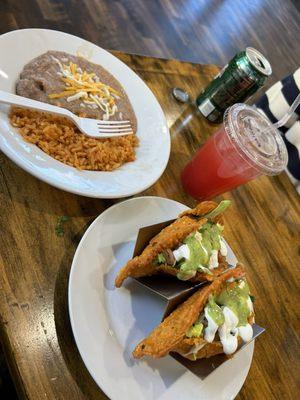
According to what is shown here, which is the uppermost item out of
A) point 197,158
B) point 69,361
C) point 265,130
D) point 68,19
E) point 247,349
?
point 265,130

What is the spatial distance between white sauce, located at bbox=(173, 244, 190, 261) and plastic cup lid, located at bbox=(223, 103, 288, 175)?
0.43 m

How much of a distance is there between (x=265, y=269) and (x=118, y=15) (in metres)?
2.53

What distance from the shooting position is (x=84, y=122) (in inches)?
47.3

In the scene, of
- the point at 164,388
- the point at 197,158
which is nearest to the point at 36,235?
the point at 164,388

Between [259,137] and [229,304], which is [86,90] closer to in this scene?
[259,137]

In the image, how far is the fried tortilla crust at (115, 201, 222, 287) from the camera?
102 centimetres

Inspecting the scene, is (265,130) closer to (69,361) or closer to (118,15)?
(69,361)

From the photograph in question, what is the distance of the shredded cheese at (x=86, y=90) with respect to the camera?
1.24m

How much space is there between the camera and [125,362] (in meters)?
0.97

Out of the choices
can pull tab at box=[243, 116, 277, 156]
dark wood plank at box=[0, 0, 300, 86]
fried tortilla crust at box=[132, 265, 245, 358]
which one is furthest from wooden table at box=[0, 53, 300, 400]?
dark wood plank at box=[0, 0, 300, 86]

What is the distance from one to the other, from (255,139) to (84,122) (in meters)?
0.58

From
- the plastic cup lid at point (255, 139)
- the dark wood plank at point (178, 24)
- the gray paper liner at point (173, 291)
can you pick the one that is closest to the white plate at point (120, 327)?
the gray paper liner at point (173, 291)

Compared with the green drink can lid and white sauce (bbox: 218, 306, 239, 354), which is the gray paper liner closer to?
white sauce (bbox: 218, 306, 239, 354)

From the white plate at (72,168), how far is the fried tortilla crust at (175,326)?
1.21 feet
